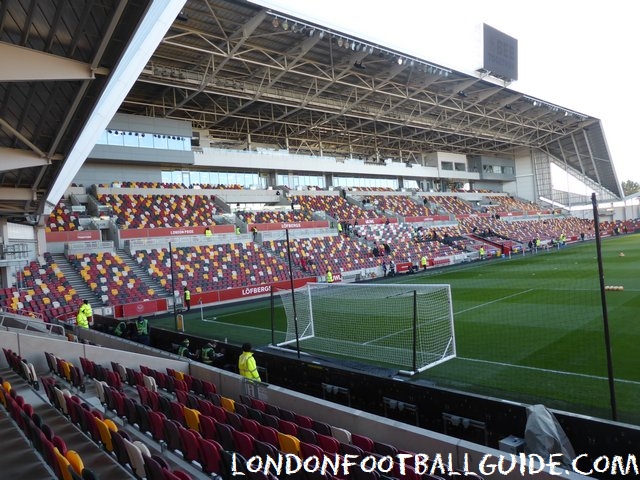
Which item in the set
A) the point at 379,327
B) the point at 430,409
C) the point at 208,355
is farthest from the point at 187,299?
the point at 430,409

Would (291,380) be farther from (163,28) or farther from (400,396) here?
(163,28)

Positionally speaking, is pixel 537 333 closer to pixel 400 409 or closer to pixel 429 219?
pixel 400 409

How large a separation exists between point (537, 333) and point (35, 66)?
1442cm

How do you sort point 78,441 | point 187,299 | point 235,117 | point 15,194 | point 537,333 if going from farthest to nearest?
point 235,117, point 187,299, point 15,194, point 537,333, point 78,441

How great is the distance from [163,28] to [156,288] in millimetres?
16260

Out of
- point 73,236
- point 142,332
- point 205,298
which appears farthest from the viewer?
point 73,236

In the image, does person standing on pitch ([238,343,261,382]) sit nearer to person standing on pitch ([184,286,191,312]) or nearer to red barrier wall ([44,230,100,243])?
person standing on pitch ([184,286,191,312])

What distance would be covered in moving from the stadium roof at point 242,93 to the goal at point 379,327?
682 cm

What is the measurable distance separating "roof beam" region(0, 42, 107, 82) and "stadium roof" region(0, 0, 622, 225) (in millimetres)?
18

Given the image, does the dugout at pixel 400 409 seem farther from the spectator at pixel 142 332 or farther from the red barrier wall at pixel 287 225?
the red barrier wall at pixel 287 225

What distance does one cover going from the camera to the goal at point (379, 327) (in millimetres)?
12156

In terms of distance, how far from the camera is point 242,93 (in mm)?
30609

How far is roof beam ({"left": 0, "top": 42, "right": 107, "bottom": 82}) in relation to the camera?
7512 millimetres

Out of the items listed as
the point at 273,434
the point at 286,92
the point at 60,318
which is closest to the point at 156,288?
the point at 60,318
